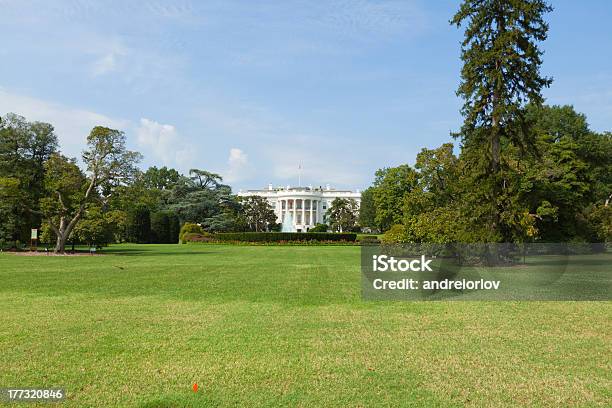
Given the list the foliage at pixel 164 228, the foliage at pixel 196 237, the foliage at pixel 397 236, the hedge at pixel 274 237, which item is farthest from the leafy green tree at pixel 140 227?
the foliage at pixel 397 236

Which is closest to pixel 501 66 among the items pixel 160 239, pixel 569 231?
pixel 569 231

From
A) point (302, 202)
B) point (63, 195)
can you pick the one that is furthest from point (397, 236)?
point (302, 202)

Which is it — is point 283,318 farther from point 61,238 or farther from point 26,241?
point 26,241

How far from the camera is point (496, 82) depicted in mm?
22047

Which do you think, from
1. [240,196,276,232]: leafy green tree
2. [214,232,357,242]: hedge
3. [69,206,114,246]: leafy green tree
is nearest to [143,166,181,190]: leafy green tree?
[240,196,276,232]: leafy green tree

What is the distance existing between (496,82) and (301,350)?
18.4 metres

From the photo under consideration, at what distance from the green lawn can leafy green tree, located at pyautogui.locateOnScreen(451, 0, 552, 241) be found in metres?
11.7

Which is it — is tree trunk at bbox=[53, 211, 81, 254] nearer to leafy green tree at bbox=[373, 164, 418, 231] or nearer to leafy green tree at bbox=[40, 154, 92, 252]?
leafy green tree at bbox=[40, 154, 92, 252]

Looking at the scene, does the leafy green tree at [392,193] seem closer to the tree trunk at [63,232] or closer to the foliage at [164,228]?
the foliage at [164,228]

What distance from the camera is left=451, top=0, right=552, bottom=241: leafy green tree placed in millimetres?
21656

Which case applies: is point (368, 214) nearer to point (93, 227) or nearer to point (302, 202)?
point (302, 202)

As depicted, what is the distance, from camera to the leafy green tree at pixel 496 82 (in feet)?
71.1

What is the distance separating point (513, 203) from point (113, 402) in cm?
1951

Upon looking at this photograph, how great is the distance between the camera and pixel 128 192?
1245 inches
